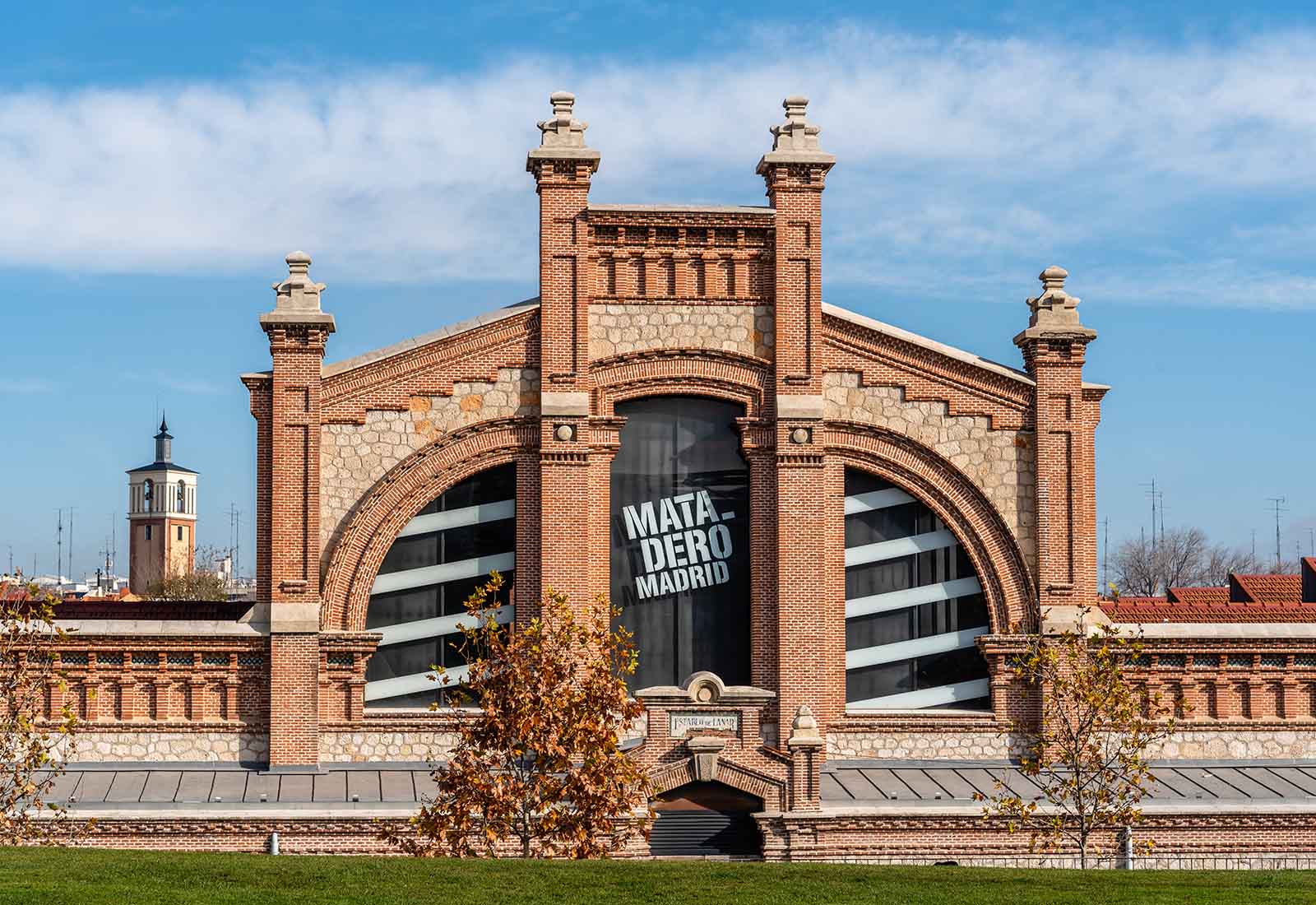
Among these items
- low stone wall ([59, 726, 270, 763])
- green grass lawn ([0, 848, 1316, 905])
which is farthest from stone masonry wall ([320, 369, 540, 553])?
green grass lawn ([0, 848, 1316, 905])

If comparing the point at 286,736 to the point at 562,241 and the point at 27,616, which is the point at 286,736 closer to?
the point at 27,616

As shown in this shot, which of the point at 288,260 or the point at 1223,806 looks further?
the point at 288,260

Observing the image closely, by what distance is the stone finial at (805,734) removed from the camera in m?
26.4

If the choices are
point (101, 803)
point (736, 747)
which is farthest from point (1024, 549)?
point (101, 803)

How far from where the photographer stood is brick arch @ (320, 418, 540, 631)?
96.1 feet

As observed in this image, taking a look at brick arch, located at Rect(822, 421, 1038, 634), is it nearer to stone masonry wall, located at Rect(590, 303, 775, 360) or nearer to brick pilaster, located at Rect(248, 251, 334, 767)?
stone masonry wall, located at Rect(590, 303, 775, 360)

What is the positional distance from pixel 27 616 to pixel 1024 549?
55.0 feet

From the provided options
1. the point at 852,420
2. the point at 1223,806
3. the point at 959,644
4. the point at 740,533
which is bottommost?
the point at 1223,806

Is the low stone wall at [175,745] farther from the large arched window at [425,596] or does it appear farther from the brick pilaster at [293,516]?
the large arched window at [425,596]

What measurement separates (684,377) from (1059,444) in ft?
22.5

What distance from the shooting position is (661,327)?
30.2m

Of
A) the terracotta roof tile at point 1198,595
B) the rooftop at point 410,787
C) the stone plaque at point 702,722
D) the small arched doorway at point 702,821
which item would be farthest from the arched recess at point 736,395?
the terracotta roof tile at point 1198,595

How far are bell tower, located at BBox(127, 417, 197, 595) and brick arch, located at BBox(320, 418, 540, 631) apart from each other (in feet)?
338

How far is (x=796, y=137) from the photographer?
3058 cm
